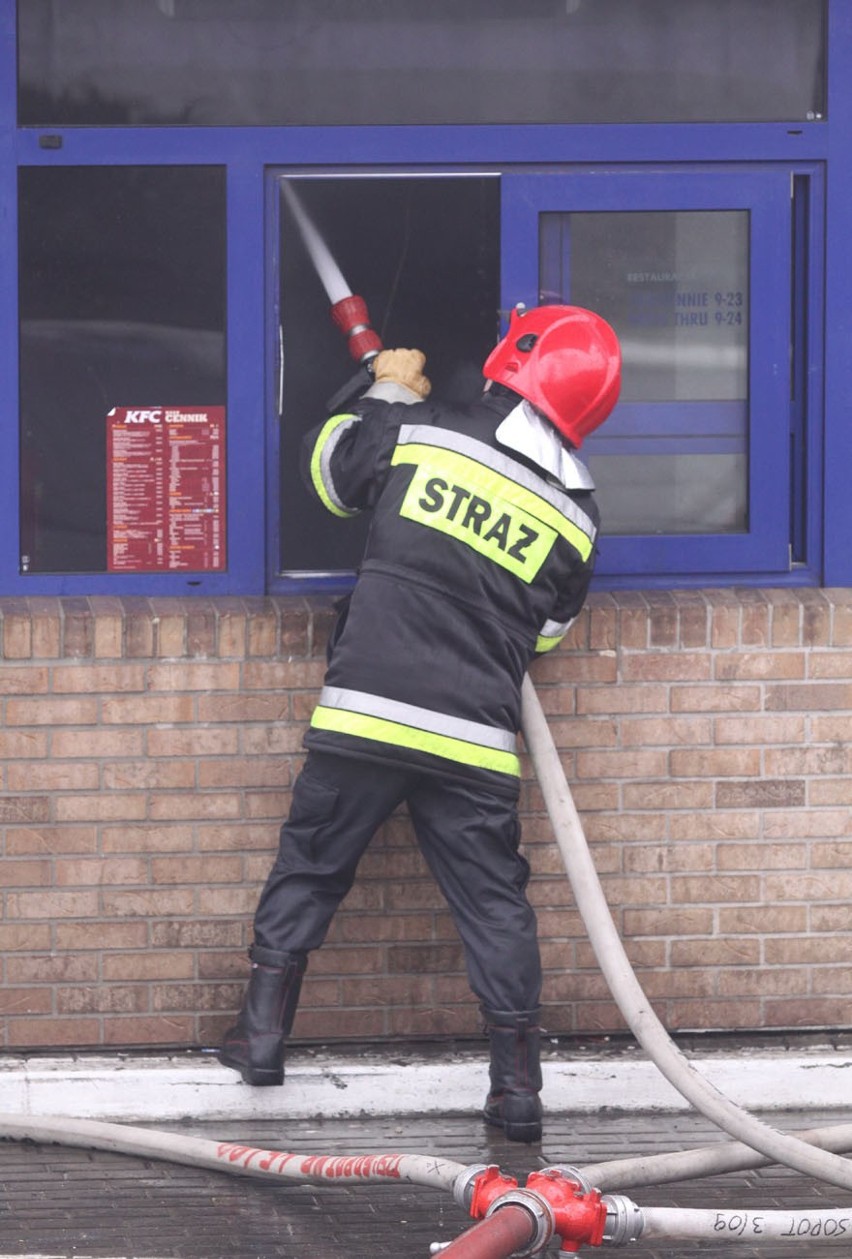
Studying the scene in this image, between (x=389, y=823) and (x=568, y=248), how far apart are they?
1.72 meters

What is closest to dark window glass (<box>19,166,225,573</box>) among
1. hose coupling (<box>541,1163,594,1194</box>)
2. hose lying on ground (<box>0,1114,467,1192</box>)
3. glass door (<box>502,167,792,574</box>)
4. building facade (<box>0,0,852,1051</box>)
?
building facade (<box>0,0,852,1051</box>)

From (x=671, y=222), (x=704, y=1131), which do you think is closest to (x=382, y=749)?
(x=704, y=1131)

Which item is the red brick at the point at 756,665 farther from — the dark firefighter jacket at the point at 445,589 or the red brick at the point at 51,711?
the red brick at the point at 51,711

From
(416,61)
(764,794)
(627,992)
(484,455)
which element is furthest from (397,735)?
(416,61)

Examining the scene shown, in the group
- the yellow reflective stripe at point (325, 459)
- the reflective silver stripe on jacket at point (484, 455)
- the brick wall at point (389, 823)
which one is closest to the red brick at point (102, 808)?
the brick wall at point (389, 823)

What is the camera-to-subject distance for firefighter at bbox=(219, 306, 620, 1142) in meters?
5.14

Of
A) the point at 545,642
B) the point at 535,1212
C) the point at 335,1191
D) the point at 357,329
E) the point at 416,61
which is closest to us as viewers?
the point at 535,1212

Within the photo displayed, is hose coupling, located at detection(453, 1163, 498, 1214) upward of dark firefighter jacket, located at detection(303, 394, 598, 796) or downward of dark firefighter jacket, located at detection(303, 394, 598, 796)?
downward

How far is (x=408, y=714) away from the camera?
512cm

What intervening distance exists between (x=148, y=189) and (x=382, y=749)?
1739 mm

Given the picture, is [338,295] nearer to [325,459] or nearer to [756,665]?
[325,459]

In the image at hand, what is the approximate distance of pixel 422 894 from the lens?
18.6ft

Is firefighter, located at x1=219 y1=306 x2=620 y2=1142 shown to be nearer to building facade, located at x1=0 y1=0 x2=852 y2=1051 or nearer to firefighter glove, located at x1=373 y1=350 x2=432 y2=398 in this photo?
firefighter glove, located at x1=373 y1=350 x2=432 y2=398

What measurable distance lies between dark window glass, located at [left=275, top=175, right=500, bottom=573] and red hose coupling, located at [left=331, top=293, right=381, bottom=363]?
0.15m
